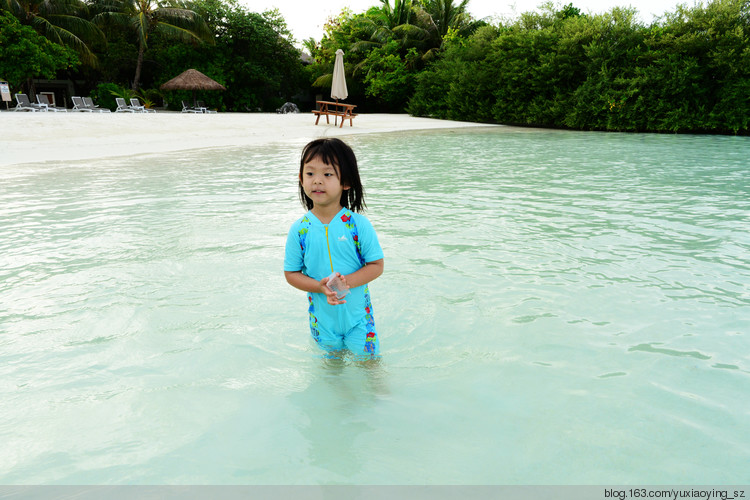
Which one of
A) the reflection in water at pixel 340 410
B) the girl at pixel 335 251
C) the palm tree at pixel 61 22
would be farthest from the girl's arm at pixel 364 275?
the palm tree at pixel 61 22

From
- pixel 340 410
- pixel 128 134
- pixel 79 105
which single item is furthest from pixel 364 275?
pixel 79 105

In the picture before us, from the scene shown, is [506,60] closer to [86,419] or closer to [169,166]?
[169,166]

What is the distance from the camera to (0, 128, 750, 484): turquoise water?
2.34 meters

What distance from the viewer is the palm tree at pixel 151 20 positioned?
3112 centimetres

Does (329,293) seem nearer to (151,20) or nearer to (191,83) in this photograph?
(191,83)

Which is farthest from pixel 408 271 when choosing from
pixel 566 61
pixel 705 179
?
pixel 566 61

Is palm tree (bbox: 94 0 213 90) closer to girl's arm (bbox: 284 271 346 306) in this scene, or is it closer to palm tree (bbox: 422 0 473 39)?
palm tree (bbox: 422 0 473 39)

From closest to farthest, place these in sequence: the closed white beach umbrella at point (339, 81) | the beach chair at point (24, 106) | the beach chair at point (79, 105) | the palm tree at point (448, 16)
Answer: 1. the closed white beach umbrella at point (339, 81)
2. the beach chair at point (24, 106)
3. the beach chair at point (79, 105)
4. the palm tree at point (448, 16)

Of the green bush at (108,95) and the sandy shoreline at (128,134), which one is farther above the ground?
the green bush at (108,95)

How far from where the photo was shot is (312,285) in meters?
2.48

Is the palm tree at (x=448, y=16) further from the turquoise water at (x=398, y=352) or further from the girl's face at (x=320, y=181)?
the girl's face at (x=320, y=181)

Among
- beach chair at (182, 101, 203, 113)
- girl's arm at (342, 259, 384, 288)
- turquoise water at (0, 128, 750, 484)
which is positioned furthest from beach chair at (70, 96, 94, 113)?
girl's arm at (342, 259, 384, 288)

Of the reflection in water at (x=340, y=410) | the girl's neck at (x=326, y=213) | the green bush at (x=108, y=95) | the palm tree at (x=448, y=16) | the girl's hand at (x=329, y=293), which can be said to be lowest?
the reflection in water at (x=340, y=410)

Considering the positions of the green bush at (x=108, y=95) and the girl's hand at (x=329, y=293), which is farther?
the green bush at (x=108, y=95)
